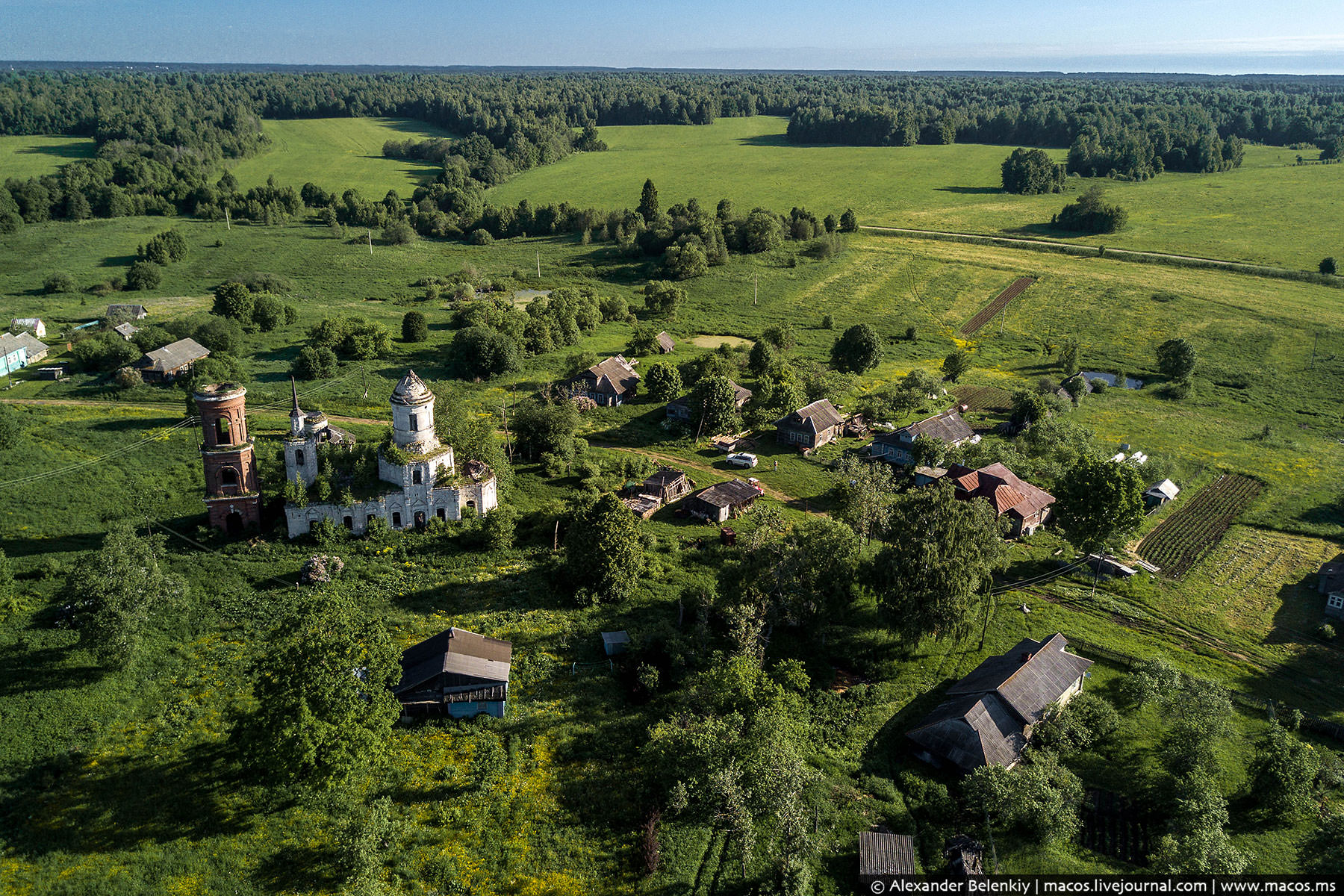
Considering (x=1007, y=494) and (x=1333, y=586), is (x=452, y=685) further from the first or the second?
(x=1333, y=586)

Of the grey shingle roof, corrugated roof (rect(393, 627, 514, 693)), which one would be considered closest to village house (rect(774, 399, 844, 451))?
the grey shingle roof

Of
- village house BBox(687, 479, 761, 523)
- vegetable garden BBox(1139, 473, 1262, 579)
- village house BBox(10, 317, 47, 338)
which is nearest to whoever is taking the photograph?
vegetable garden BBox(1139, 473, 1262, 579)

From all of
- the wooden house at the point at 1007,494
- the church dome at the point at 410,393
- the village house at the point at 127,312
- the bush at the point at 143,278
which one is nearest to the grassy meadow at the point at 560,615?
the wooden house at the point at 1007,494

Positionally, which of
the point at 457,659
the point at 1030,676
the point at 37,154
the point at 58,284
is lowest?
the point at 1030,676


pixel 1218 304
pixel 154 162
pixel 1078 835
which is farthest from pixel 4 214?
→ pixel 1218 304

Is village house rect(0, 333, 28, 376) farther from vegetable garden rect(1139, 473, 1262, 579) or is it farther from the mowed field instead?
the mowed field

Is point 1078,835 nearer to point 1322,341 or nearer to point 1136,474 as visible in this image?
point 1136,474

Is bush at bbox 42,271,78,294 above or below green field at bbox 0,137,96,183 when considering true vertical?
below

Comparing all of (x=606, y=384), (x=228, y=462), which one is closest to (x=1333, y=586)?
(x=606, y=384)
